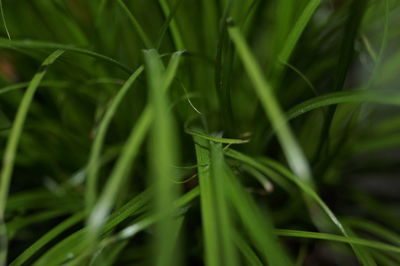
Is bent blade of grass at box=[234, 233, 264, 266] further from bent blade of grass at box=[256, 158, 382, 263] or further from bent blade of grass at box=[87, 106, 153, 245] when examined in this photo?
bent blade of grass at box=[87, 106, 153, 245]

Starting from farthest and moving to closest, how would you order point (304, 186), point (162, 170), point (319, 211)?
1. point (319, 211)
2. point (304, 186)
3. point (162, 170)

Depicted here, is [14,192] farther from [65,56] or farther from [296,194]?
[296,194]

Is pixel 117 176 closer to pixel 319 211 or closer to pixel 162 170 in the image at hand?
pixel 162 170

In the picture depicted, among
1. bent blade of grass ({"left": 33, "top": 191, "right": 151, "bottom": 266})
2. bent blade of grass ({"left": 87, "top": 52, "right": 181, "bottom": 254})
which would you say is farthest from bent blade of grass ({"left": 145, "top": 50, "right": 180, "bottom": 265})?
bent blade of grass ({"left": 33, "top": 191, "right": 151, "bottom": 266})

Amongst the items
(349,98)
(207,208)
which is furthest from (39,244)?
(349,98)

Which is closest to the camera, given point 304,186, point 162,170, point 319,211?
point 162,170

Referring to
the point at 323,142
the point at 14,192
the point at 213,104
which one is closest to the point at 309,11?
the point at 323,142

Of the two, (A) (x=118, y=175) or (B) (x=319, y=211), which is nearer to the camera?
(A) (x=118, y=175)

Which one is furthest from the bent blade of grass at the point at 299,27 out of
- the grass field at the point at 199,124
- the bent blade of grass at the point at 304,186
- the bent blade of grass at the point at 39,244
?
the bent blade of grass at the point at 39,244
